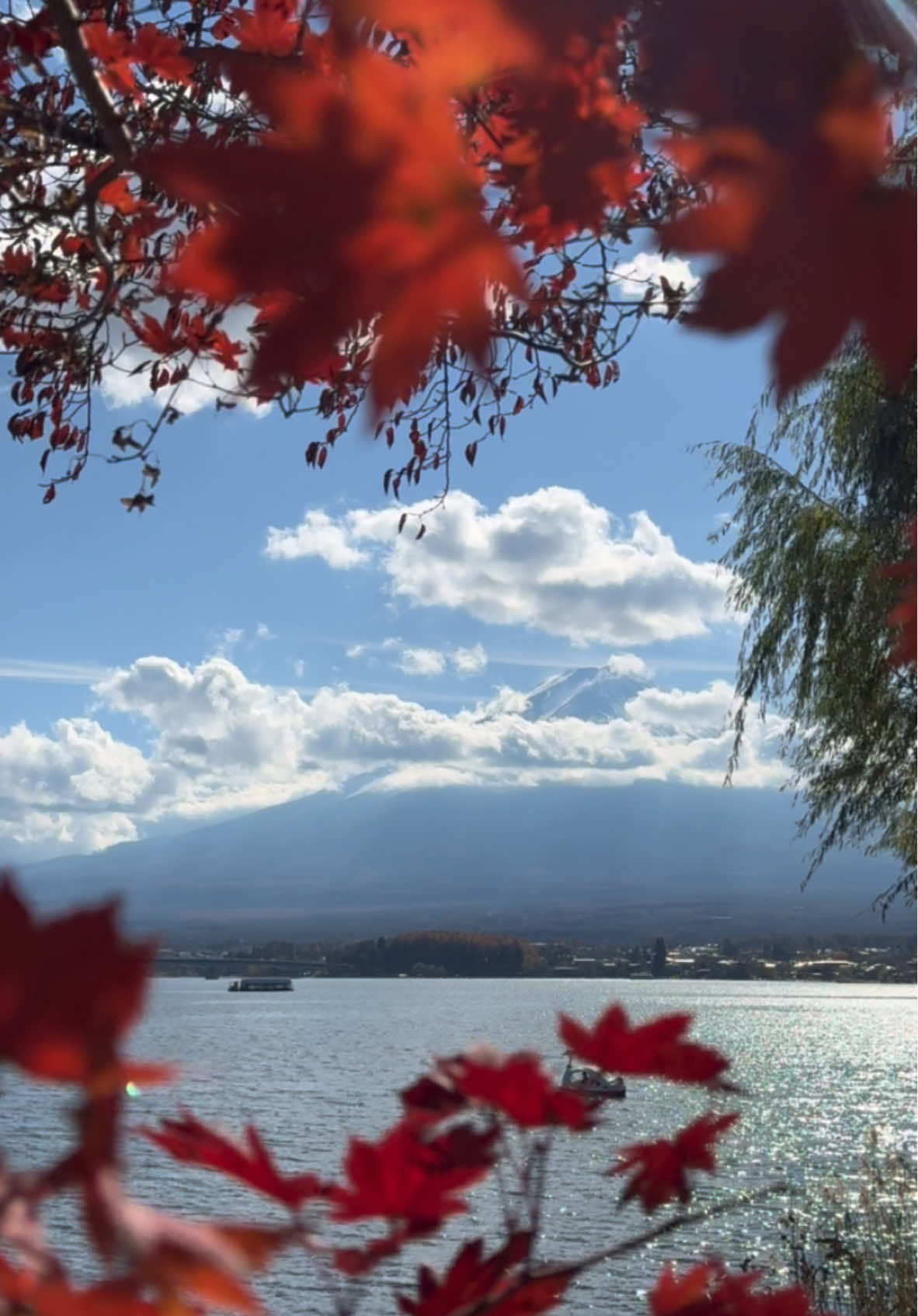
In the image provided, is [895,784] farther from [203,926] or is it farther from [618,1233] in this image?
[203,926]

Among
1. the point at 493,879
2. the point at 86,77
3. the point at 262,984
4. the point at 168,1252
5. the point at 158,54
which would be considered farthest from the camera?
the point at 493,879

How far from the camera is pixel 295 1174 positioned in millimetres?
808

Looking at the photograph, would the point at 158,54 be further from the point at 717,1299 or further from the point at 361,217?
the point at 717,1299

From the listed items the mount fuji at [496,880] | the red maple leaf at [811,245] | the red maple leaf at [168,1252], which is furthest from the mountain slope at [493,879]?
the red maple leaf at [168,1252]

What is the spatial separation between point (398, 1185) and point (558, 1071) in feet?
139

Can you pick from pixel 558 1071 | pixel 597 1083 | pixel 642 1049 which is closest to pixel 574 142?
pixel 642 1049

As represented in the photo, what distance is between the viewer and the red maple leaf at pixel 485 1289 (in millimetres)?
759

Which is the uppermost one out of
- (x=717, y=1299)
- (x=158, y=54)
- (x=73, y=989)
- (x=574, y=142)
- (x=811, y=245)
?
(x=158, y=54)

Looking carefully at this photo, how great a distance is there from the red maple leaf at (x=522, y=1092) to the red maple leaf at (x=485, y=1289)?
0.12 m

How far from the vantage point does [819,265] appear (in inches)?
21.4

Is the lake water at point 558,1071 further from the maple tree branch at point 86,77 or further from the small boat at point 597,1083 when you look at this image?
the maple tree branch at point 86,77

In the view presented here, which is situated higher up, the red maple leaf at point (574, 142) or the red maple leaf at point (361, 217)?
the red maple leaf at point (574, 142)

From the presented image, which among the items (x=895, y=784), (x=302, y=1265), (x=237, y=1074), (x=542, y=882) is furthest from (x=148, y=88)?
(x=542, y=882)

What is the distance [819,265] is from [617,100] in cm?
47
